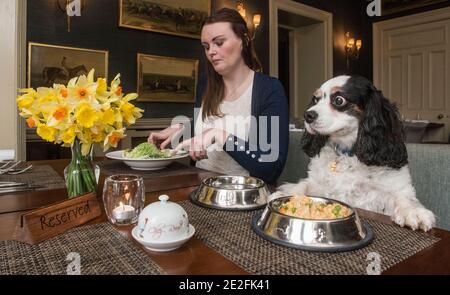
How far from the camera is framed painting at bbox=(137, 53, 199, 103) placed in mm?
3932

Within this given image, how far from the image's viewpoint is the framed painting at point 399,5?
6.19 metres

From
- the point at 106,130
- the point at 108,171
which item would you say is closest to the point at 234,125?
the point at 108,171

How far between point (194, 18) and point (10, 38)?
6.82 ft

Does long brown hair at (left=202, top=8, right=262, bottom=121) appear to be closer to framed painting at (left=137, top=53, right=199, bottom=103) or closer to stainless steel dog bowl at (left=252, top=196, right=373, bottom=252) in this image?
stainless steel dog bowl at (left=252, top=196, right=373, bottom=252)

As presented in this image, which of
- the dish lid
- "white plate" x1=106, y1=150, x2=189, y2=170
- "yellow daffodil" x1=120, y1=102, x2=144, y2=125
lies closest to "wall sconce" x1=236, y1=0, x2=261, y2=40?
"white plate" x1=106, y1=150, x2=189, y2=170

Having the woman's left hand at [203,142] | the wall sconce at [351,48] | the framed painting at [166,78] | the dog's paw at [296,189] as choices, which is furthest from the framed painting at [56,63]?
the wall sconce at [351,48]

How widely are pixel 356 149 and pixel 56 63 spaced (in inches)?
121

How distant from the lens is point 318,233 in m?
0.72

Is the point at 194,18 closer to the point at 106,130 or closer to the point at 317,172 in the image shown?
the point at 317,172

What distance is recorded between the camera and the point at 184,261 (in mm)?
655

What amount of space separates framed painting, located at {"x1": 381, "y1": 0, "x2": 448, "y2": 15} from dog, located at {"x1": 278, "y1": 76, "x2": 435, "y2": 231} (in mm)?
6021

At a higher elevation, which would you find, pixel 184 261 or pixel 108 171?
pixel 108 171

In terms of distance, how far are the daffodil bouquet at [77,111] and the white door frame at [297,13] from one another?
4611 mm
